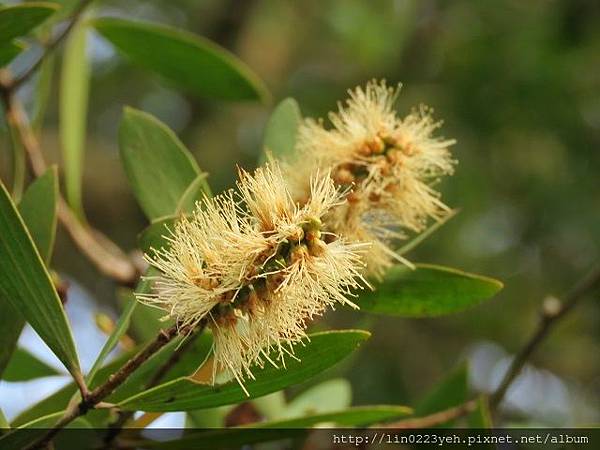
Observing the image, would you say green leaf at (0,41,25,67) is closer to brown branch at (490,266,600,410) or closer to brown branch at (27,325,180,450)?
brown branch at (27,325,180,450)

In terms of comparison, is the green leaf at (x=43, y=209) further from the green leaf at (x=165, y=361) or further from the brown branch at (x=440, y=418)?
the brown branch at (x=440, y=418)

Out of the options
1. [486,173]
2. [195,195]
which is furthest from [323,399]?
[486,173]

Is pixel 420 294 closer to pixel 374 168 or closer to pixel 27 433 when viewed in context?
pixel 374 168

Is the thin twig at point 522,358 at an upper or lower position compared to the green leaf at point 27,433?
upper

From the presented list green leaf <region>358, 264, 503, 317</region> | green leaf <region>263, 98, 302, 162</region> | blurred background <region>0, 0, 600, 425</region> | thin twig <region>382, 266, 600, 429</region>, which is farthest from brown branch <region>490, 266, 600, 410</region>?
blurred background <region>0, 0, 600, 425</region>

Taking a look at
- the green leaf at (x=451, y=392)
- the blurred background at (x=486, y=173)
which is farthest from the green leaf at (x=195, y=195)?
the blurred background at (x=486, y=173)
